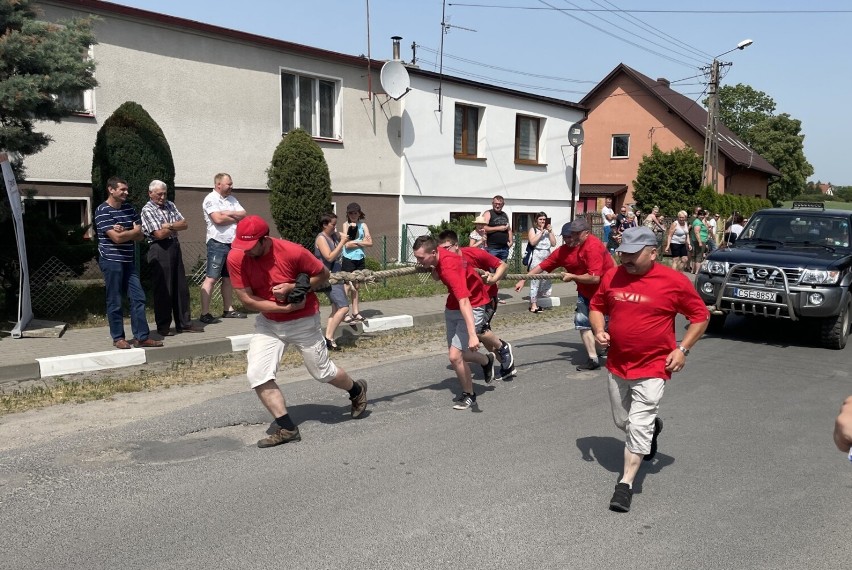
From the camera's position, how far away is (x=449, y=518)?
14.6ft

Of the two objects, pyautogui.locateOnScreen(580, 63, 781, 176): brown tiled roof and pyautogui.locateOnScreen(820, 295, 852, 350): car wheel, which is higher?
pyautogui.locateOnScreen(580, 63, 781, 176): brown tiled roof

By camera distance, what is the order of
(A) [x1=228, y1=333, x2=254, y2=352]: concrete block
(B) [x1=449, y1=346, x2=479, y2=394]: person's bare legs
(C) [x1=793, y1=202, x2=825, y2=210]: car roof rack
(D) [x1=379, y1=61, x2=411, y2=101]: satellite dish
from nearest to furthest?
(B) [x1=449, y1=346, x2=479, y2=394]: person's bare legs
(A) [x1=228, y1=333, x2=254, y2=352]: concrete block
(C) [x1=793, y1=202, x2=825, y2=210]: car roof rack
(D) [x1=379, y1=61, x2=411, y2=101]: satellite dish

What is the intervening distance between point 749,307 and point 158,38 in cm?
1123

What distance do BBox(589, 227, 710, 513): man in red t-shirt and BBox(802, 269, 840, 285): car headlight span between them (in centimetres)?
606

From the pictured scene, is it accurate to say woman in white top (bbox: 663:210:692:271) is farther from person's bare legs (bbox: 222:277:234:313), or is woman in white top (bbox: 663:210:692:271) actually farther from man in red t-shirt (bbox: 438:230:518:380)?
man in red t-shirt (bbox: 438:230:518:380)

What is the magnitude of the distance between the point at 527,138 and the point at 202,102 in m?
11.8

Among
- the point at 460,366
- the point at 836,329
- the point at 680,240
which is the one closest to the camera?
the point at 460,366

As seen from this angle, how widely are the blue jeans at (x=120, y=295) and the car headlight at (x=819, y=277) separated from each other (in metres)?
8.40

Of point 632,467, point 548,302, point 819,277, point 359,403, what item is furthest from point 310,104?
point 632,467

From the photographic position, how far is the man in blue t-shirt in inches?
330

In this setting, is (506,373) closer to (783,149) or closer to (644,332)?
(644,332)

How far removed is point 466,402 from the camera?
6.90m

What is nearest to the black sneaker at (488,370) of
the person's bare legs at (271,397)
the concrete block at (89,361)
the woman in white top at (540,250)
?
the person's bare legs at (271,397)

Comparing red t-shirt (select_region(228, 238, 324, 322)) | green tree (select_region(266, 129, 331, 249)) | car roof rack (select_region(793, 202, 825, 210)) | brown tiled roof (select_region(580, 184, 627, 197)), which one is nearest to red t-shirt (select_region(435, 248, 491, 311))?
red t-shirt (select_region(228, 238, 324, 322))
